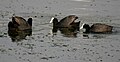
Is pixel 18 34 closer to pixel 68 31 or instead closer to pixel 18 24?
pixel 18 24

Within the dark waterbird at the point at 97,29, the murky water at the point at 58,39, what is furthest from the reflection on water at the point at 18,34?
the dark waterbird at the point at 97,29

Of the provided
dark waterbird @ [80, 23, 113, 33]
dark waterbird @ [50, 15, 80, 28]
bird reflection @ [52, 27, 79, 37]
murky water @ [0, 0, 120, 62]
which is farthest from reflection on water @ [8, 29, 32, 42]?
dark waterbird @ [80, 23, 113, 33]

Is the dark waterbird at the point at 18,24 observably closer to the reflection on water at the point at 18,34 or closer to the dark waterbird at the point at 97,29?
the reflection on water at the point at 18,34

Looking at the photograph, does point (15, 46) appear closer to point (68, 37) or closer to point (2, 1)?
point (68, 37)

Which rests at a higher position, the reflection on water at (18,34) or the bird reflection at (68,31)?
the reflection on water at (18,34)

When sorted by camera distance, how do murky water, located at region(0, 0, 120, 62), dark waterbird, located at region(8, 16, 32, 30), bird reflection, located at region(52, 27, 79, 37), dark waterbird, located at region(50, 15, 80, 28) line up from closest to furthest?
murky water, located at region(0, 0, 120, 62), bird reflection, located at region(52, 27, 79, 37), dark waterbird, located at region(8, 16, 32, 30), dark waterbird, located at region(50, 15, 80, 28)

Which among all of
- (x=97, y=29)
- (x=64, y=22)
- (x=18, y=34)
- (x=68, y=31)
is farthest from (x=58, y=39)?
(x=64, y=22)

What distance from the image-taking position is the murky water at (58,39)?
15.1 metres

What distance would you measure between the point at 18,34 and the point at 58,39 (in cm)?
191

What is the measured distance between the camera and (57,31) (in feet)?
64.6

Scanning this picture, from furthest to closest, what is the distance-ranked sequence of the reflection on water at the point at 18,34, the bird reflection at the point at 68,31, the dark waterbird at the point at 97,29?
the dark waterbird at the point at 97,29 < the bird reflection at the point at 68,31 < the reflection on water at the point at 18,34

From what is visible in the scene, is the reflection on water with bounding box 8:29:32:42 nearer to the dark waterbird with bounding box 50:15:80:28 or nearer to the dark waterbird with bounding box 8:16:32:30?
→ the dark waterbird with bounding box 8:16:32:30

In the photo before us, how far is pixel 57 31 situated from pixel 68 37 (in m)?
1.47

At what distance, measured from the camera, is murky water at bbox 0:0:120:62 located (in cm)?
1505
